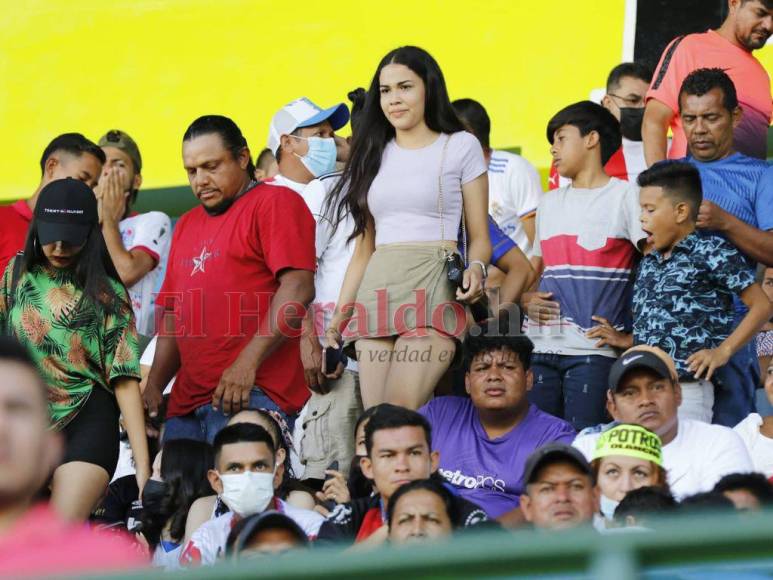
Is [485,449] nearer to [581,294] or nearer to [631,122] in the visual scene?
[581,294]

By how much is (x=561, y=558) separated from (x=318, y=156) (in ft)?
18.3

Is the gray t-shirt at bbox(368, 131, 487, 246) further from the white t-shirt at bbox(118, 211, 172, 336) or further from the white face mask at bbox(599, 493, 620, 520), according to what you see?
the white t-shirt at bbox(118, 211, 172, 336)

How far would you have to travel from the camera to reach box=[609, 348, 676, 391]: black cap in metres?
5.76

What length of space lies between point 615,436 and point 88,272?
1951 millimetres

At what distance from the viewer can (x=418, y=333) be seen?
232 inches

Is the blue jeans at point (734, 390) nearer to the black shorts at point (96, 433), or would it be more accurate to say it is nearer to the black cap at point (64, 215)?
the black shorts at point (96, 433)

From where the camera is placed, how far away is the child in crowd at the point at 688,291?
605cm

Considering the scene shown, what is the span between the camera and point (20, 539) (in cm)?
254

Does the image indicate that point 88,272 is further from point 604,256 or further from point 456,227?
point 604,256

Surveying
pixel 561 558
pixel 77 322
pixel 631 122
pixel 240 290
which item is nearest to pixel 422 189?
pixel 240 290

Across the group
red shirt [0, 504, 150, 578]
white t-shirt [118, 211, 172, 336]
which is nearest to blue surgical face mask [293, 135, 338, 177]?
white t-shirt [118, 211, 172, 336]

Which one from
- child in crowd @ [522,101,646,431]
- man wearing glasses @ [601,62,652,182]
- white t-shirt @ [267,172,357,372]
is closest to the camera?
child in crowd @ [522,101,646,431]

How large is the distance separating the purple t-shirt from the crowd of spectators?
0.04 feet

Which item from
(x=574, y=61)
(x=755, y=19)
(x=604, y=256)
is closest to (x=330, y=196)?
(x=604, y=256)
